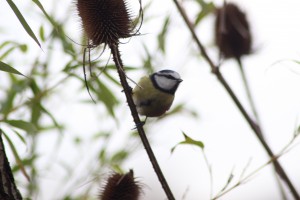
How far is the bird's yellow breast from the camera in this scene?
1626 mm

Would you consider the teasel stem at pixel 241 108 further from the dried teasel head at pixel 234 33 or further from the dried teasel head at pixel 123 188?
the dried teasel head at pixel 234 33

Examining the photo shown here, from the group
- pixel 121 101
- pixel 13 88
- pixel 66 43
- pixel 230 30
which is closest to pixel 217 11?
pixel 230 30

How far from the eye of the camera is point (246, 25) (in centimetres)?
212

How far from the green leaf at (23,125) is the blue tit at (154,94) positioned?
62 centimetres

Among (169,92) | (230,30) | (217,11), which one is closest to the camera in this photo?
(169,92)

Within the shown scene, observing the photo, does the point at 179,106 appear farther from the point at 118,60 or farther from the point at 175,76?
the point at 118,60

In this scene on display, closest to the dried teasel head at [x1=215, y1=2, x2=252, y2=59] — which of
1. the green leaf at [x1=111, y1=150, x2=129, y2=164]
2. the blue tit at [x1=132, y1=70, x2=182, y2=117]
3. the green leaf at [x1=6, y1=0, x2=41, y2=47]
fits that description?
the blue tit at [x1=132, y1=70, x2=182, y2=117]

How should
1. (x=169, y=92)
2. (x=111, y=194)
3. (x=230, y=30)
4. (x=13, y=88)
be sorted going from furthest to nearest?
(x=230, y=30)
(x=169, y=92)
(x=13, y=88)
(x=111, y=194)

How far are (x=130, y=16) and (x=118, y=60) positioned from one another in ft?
0.77

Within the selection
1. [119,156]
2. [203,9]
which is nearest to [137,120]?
[203,9]

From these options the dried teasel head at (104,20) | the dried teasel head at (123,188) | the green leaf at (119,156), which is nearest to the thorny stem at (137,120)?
the dried teasel head at (104,20)

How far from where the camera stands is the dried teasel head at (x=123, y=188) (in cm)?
98

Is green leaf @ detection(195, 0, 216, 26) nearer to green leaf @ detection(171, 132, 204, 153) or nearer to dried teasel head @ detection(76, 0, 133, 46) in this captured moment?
dried teasel head @ detection(76, 0, 133, 46)

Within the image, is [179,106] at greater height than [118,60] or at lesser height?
greater
